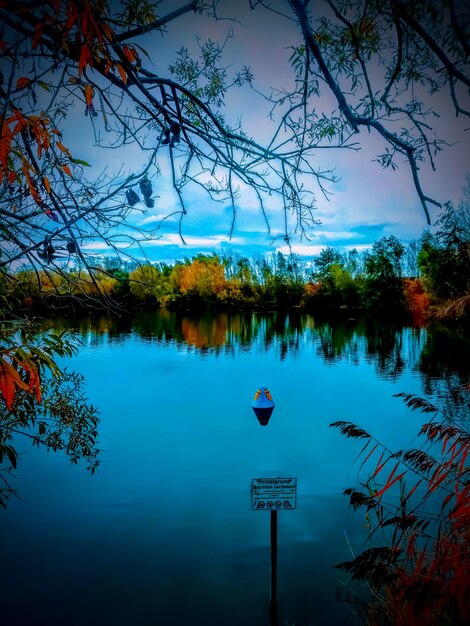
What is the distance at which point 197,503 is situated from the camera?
9.99 m

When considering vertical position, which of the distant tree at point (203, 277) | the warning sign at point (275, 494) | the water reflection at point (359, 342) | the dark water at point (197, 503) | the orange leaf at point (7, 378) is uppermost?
the distant tree at point (203, 277)

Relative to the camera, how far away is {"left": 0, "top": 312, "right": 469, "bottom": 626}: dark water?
645 cm

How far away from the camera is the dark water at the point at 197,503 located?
21.2 feet

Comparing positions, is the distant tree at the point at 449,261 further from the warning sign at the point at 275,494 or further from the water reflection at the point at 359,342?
the warning sign at the point at 275,494

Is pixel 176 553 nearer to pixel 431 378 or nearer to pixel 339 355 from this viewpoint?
pixel 431 378

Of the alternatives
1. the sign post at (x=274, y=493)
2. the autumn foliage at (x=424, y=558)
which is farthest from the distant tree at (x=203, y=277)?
the autumn foliage at (x=424, y=558)

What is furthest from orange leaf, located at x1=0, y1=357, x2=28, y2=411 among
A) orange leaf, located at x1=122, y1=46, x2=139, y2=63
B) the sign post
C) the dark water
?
the dark water

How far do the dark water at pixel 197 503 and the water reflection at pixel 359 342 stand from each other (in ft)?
1.08

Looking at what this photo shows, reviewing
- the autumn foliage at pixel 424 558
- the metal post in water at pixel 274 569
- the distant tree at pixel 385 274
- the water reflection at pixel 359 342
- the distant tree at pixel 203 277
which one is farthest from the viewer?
the distant tree at pixel 203 277

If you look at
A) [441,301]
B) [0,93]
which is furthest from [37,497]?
[441,301]

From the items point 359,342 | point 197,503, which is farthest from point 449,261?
point 197,503

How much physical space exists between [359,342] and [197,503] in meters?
27.7

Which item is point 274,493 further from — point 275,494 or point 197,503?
point 197,503

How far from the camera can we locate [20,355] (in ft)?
4.30
